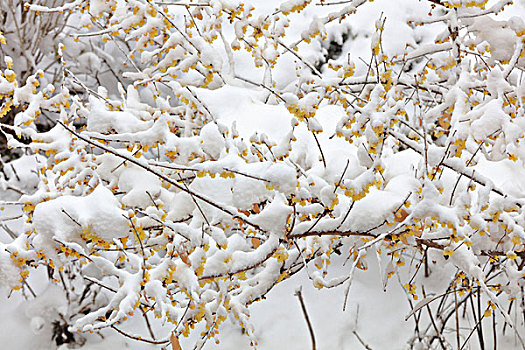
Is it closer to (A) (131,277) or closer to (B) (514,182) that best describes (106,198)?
(A) (131,277)

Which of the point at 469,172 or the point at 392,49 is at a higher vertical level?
the point at 392,49

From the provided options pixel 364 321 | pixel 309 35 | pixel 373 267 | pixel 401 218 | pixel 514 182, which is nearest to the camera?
pixel 401 218

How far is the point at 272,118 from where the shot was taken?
1912mm

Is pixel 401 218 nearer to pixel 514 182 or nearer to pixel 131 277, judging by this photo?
pixel 514 182

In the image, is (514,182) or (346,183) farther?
(514,182)

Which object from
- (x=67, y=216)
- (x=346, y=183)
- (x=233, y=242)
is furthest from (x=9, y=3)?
(x=346, y=183)

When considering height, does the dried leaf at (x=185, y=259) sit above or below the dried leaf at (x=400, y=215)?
below

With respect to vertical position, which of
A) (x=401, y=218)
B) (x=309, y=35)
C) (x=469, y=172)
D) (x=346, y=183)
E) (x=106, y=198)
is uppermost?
(x=309, y=35)

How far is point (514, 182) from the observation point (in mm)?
1886

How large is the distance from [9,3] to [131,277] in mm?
2774

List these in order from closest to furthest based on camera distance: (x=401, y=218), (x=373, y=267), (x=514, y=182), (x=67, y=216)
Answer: (x=67, y=216)
(x=401, y=218)
(x=514, y=182)
(x=373, y=267)

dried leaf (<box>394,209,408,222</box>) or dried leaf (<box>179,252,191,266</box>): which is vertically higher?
dried leaf (<box>394,209,408,222</box>)

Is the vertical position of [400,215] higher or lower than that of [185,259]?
higher

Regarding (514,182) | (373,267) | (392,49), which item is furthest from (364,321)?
(392,49)
